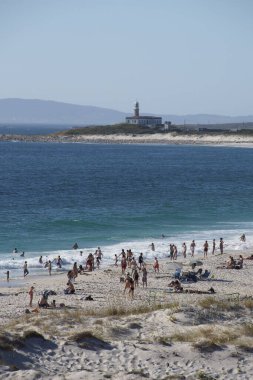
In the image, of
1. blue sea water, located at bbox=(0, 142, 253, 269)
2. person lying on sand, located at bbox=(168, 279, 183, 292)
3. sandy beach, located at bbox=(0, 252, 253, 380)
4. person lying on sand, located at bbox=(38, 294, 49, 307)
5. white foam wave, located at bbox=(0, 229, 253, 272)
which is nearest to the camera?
sandy beach, located at bbox=(0, 252, 253, 380)

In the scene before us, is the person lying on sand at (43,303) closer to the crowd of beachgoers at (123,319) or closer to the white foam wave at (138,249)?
the crowd of beachgoers at (123,319)

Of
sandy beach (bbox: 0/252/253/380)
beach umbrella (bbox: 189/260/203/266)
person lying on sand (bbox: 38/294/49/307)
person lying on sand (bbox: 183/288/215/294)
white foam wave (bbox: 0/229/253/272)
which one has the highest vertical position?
sandy beach (bbox: 0/252/253/380)

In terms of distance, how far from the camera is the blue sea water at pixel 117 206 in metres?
39.2

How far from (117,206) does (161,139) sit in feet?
368

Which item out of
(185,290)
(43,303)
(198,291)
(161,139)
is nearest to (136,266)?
(185,290)

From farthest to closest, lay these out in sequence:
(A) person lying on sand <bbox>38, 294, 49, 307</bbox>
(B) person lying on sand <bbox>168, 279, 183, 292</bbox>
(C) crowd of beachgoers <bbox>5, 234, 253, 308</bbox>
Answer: (C) crowd of beachgoers <bbox>5, 234, 253, 308</bbox>, (B) person lying on sand <bbox>168, 279, 183, 292</bbox>, (A) person lying on sand <bbox>38, 294, 49, 307</bbox>

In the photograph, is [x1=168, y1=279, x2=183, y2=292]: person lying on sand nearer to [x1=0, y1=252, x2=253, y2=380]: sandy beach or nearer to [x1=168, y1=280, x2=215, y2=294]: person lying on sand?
[x1=168, y1=280, x2=215, y2=294]: person lying on sand

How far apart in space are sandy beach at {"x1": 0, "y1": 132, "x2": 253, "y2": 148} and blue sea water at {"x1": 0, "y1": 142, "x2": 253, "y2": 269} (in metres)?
57.7

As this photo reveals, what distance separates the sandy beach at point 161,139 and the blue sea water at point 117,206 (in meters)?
57.7

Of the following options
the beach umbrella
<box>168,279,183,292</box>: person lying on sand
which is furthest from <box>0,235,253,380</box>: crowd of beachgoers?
the beach umbrella

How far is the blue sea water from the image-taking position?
39219 millimetres

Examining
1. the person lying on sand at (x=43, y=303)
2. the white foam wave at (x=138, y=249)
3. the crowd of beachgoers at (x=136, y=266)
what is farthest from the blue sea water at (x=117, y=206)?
the person lying on sand at (x=43, y=303)

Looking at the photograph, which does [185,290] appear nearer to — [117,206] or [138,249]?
[138,249]

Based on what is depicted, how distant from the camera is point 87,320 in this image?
18.4m
